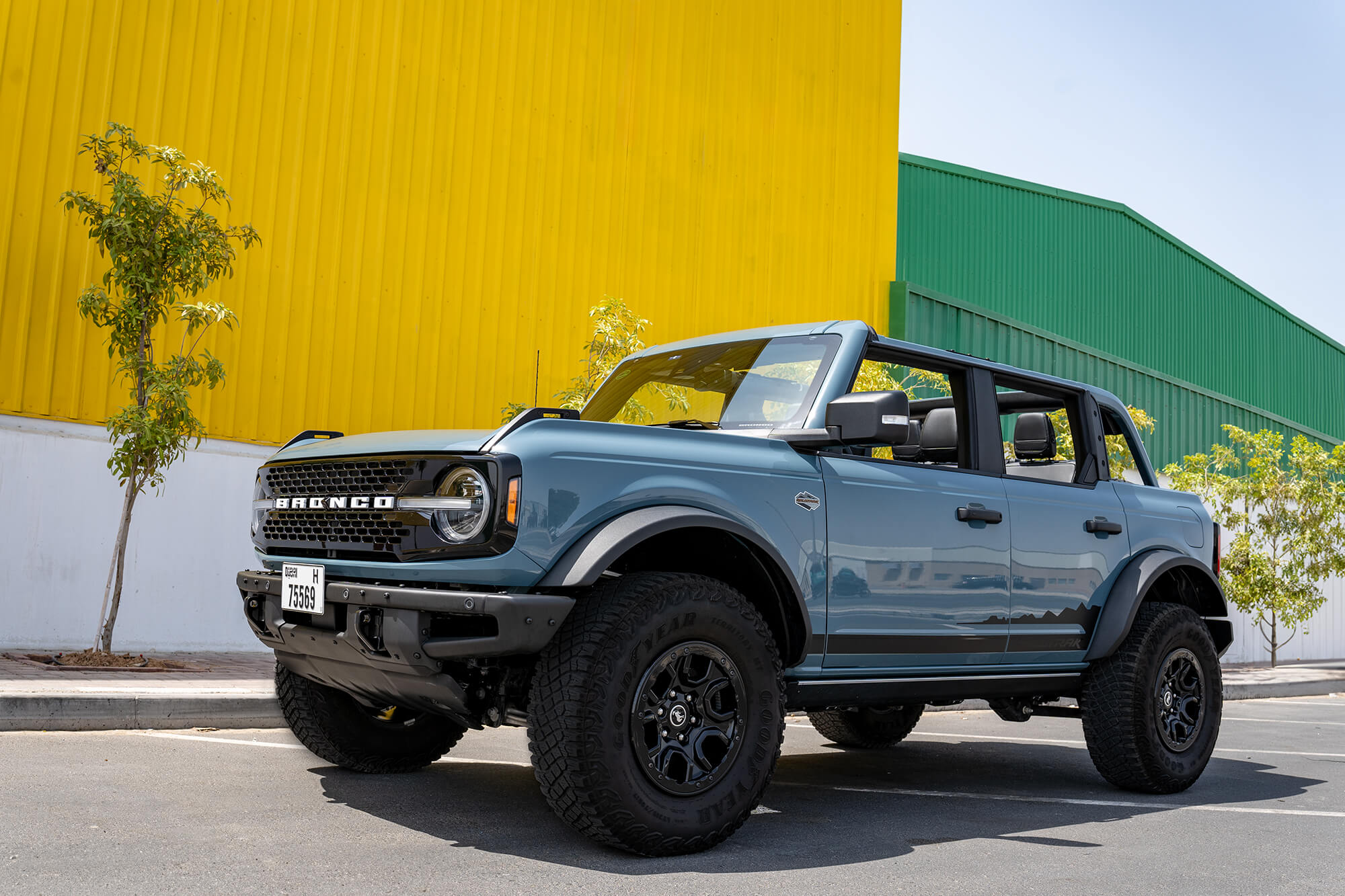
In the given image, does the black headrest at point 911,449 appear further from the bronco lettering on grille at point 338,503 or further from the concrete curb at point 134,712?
the concrete curb at point 134,712

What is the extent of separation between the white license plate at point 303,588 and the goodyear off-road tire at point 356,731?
2.71 ft

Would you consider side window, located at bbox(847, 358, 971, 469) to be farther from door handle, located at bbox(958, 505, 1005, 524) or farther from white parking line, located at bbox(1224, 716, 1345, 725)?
white parking line, located at bbox(1224, 716, 1345, 725)

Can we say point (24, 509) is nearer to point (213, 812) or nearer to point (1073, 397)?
point (213, 812)

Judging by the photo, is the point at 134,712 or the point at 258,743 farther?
the point at 134,712

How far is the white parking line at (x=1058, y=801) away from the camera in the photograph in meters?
5.32

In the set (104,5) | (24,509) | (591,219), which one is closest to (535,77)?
(591,219)

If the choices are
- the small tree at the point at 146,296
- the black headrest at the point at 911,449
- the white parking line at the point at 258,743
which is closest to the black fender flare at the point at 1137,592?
the black headrest at the point at 911,449

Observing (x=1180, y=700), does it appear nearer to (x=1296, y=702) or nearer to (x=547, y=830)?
(x=547, y=830)

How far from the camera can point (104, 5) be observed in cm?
984

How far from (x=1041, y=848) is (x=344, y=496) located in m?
2.82

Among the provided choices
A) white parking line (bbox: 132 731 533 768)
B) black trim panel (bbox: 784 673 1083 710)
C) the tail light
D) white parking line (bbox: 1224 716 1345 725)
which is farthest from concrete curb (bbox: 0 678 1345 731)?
white parking line (bbox: 1224 716 1345 725)

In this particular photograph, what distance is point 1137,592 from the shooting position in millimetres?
5562

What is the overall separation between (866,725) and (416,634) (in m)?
4.15

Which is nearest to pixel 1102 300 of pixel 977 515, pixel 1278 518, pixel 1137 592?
pixel 1278 518
